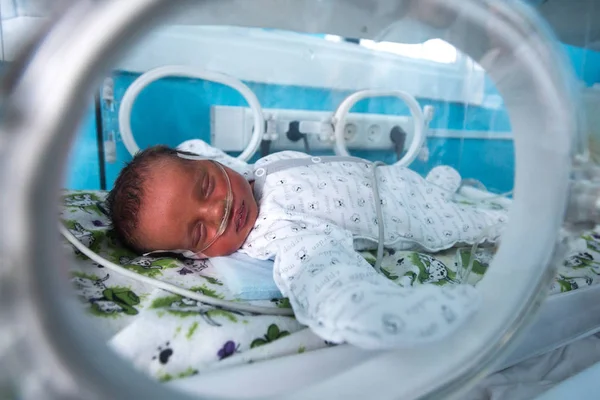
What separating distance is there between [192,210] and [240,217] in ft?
0.38

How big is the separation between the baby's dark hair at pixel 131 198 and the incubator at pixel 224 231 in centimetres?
4

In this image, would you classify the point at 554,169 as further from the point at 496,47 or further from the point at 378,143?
the point at 378,143

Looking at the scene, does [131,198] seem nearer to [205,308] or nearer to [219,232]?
[219,232]

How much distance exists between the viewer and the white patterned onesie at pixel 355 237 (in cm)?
47

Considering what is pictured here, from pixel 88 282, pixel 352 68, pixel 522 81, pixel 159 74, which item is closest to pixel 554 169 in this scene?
pixel 522 81

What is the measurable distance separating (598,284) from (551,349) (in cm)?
19

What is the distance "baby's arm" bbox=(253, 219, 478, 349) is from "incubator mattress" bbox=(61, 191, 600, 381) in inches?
2.4

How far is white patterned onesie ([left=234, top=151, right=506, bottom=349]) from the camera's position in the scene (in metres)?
0.47

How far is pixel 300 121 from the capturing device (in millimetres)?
1526

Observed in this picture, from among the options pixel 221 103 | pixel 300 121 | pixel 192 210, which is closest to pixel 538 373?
pixel 192 210

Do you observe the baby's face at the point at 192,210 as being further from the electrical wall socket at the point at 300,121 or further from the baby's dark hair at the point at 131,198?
the electrical wall socket at the point at 300,121

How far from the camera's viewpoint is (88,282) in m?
0.75

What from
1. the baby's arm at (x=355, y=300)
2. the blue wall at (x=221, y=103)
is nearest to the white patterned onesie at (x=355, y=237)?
the baby's arm at (x=355, y=300)

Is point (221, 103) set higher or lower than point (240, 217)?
higher
